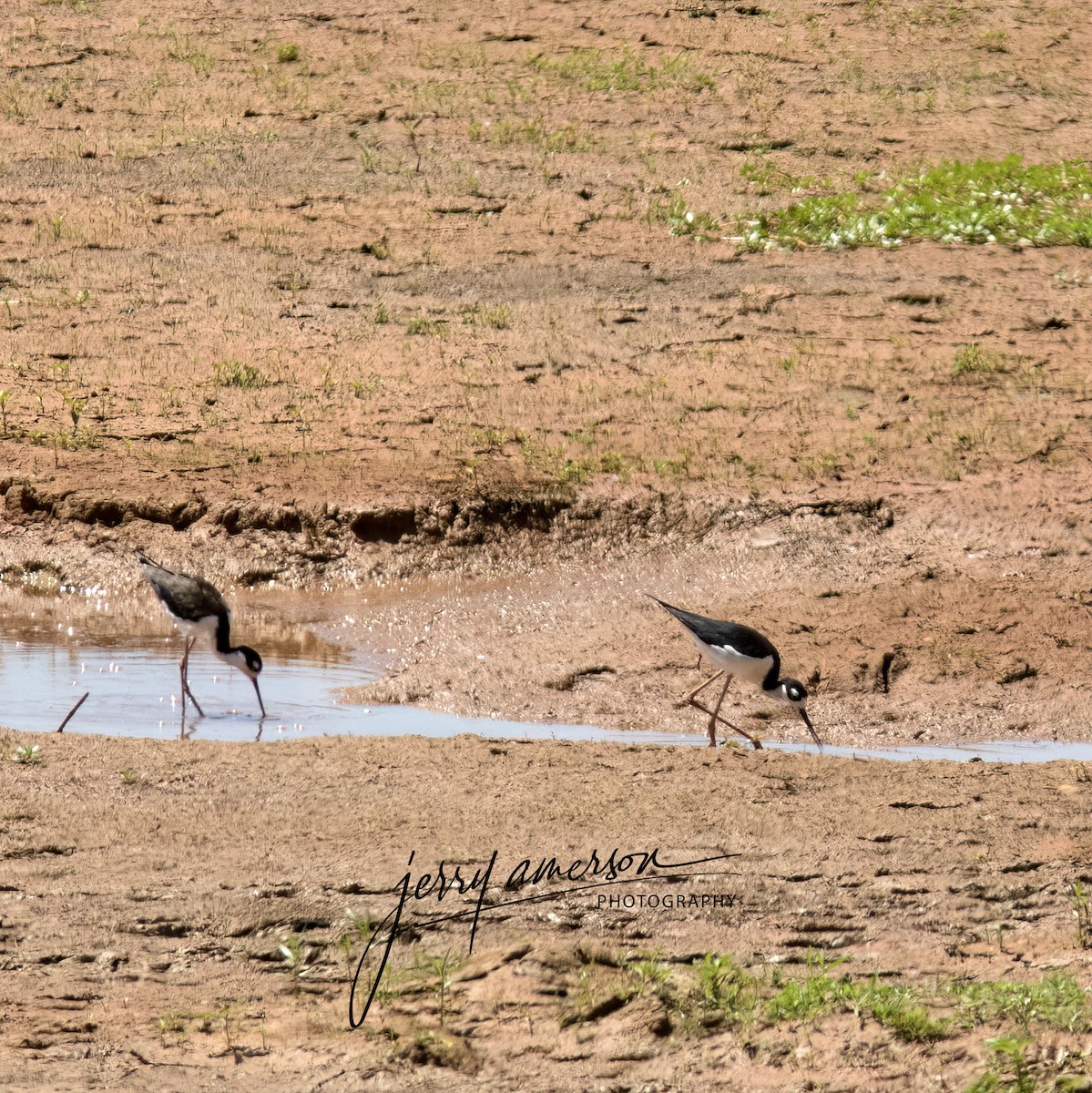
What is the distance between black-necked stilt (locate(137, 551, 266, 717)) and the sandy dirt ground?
871mm

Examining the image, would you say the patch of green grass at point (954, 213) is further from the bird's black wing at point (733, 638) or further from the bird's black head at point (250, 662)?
the bird's black head at point (250, 662)

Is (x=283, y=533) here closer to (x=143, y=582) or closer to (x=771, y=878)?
(x=143, y=582)

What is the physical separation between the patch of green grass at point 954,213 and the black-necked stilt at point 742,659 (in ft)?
27.0

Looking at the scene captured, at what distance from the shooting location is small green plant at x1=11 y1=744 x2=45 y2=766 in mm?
8133

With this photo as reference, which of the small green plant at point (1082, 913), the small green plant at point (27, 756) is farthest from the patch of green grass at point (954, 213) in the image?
the small green plant at point (1082, 913)

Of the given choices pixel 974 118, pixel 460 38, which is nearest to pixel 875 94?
pixel 974 118

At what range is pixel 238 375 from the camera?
14.6 meters

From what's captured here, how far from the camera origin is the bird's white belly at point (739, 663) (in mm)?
9977

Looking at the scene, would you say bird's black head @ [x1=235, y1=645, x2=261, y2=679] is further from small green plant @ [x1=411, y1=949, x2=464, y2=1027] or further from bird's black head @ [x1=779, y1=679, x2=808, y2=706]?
small green plant @ [x1=411, y1=949, x2=464, y2=1027]

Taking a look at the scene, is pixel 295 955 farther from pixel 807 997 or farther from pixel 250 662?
pixel 250 662

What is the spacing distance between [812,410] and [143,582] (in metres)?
5.48

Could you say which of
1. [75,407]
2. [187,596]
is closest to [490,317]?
[75,407]

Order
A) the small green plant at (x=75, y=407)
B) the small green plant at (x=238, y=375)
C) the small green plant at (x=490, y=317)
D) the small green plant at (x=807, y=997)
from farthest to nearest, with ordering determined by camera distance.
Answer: the small green plant at (x=490, y=317) → the small green plant at (x=238, y=375) → the small green plant at (x=75, y=407) → the small green plant at (x=807, y=997)

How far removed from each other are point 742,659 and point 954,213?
373 inches
